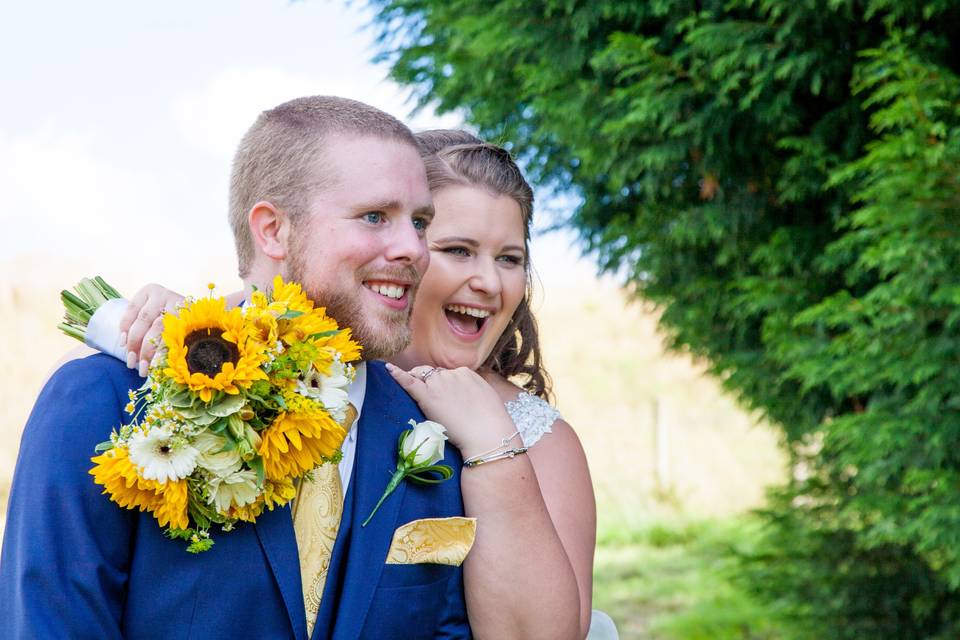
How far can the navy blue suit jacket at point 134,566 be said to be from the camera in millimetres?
2008

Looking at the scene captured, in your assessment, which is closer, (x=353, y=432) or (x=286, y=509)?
(x=286, y=509)

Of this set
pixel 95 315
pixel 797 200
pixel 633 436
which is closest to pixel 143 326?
pixel 95 315

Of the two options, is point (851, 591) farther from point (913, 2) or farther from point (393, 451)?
point (393, 451)

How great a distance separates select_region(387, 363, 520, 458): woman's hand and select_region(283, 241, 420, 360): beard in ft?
1.01

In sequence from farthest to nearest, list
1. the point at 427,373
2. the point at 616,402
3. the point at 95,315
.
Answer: the point at 616,402, the point at 427,373, the point at 95,315

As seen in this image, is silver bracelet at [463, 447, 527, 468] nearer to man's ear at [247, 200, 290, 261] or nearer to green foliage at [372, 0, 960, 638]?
man's ear at [247, 200, 290, 261]

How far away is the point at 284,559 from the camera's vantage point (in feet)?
7.20

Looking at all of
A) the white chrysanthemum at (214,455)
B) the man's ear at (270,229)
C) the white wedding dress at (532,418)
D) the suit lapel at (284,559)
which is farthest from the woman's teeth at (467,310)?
the white chrysanthemum at (214,455)

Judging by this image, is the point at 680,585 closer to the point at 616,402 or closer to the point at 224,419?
the point at 616,402

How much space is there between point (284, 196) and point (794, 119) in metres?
3.07

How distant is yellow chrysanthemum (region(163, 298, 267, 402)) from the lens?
202 centimetres

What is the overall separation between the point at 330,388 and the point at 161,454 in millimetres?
361

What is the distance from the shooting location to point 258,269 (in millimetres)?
2504

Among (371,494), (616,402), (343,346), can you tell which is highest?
(343,346)
